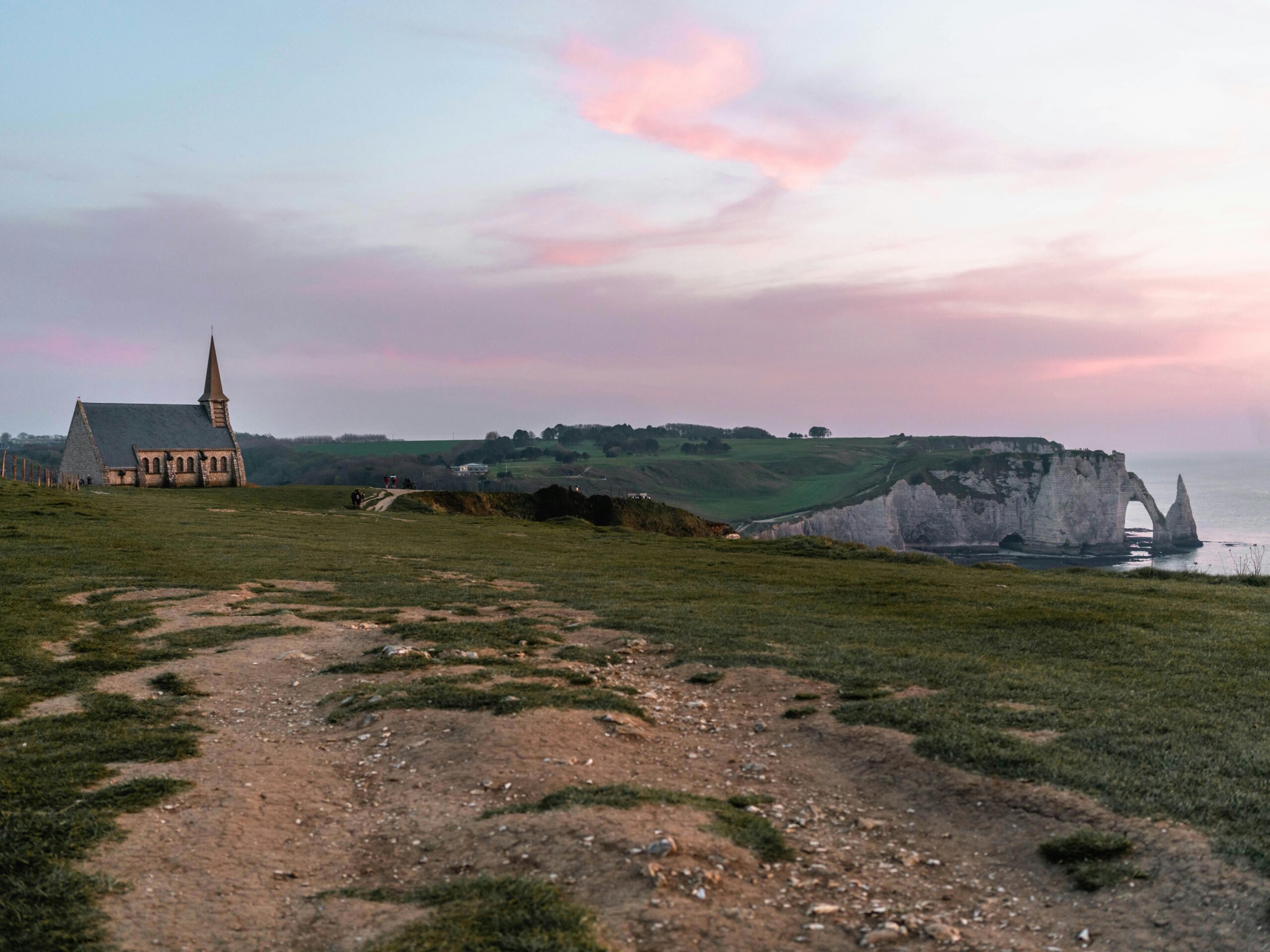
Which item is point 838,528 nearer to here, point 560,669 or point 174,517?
point 174,517

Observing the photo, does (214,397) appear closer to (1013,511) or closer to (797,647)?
(797,647)

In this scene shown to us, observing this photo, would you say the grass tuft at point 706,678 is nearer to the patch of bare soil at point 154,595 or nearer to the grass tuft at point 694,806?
the grass tuft at point 694,806

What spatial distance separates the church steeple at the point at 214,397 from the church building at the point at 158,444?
0.18ft

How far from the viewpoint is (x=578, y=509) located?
7369cm

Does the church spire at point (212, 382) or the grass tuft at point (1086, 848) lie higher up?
the church spire at point (212, 382)

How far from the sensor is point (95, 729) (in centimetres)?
1050

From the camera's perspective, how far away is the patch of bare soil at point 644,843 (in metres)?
6.21

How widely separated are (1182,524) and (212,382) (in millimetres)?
144754

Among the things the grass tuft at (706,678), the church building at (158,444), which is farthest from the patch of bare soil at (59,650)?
the church building at (158,444)

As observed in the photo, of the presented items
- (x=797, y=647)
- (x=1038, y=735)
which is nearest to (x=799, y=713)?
(x=1038, y=735)

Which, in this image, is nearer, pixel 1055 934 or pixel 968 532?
pixel 1055 934

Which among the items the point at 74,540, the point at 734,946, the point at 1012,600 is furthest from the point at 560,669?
the point at 74,540

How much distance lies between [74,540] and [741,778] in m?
28.2

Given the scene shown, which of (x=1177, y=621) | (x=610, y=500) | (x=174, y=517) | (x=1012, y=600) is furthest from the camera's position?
(x=610, y=500)
